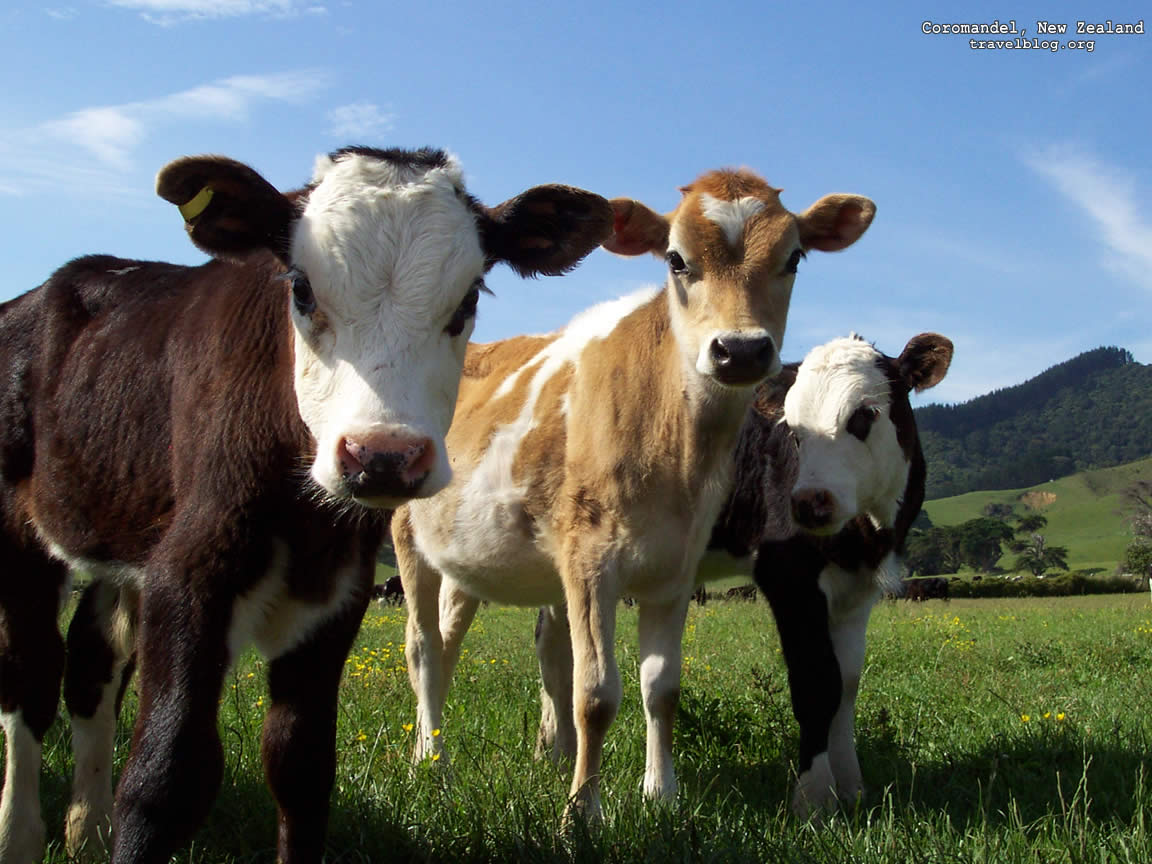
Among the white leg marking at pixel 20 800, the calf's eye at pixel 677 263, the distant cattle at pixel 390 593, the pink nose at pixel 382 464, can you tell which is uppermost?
the calf's eye at pixel 677 263

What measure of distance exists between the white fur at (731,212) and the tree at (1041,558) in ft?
375

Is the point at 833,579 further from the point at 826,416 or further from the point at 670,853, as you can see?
the point at 670,853

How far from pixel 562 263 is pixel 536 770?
252cm

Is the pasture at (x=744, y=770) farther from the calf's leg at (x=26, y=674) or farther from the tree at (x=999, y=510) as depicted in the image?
the tree at (x=999, y=510)

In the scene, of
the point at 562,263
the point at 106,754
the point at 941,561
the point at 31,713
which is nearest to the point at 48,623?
the point at 31,713

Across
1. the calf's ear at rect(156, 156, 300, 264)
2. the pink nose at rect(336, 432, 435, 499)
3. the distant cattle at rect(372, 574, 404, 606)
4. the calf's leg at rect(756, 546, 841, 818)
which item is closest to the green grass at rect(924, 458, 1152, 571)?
the distant cattle at rect(372, 574, 404, 606)

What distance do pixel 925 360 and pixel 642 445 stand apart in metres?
2.38

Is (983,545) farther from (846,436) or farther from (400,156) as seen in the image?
(400,156)

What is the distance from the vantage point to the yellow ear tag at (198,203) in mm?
3346

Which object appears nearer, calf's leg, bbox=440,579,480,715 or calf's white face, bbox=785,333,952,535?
calf's white face, bbox=785,333,952,535

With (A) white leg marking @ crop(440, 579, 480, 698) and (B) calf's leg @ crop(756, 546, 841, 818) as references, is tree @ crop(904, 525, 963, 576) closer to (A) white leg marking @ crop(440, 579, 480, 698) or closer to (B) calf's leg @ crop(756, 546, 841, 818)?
(A) white leg marking @ crop(440, 579, 480, 698)

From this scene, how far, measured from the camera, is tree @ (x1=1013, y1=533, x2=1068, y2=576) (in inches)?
4387

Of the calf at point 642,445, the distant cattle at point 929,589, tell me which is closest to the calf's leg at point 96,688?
the calf at point 642,445

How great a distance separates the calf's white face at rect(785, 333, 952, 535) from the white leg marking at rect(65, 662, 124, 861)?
12.0ft
